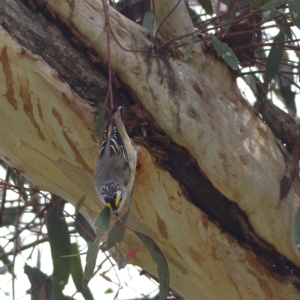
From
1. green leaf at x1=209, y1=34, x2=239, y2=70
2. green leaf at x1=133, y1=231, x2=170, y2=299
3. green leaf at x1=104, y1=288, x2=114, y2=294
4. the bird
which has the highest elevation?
green leaf at x1=209, y1=34, x2=239, y2=70

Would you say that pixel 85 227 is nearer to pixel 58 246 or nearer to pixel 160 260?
pixel 58 246

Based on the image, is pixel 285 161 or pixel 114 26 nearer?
pixel 114 26

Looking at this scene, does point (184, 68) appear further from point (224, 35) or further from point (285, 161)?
point (285, 161)

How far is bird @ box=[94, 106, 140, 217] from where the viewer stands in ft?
6.63

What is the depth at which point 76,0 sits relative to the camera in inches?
79.2

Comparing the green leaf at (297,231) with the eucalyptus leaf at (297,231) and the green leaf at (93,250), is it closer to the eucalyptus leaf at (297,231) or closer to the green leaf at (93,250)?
the eucalyptus leaf at (297,231)

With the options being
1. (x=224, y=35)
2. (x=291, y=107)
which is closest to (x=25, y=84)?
(x=224, y=35)

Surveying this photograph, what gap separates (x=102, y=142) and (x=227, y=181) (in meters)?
0.48

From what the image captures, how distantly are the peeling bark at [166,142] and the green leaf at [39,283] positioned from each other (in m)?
0.71

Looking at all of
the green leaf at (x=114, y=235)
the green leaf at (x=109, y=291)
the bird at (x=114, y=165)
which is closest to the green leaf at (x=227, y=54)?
the bird at (x=114, y=165)

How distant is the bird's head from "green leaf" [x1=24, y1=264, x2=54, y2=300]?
0.74m

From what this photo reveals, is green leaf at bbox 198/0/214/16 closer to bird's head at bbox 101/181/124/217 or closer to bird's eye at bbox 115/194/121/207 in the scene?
bird's head at bbox 101/181/124/217

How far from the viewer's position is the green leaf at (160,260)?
2.00 m

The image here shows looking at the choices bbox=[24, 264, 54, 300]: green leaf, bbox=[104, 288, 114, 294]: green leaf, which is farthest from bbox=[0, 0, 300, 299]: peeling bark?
bbox=[104, 288, 114, 294]: green leaf
